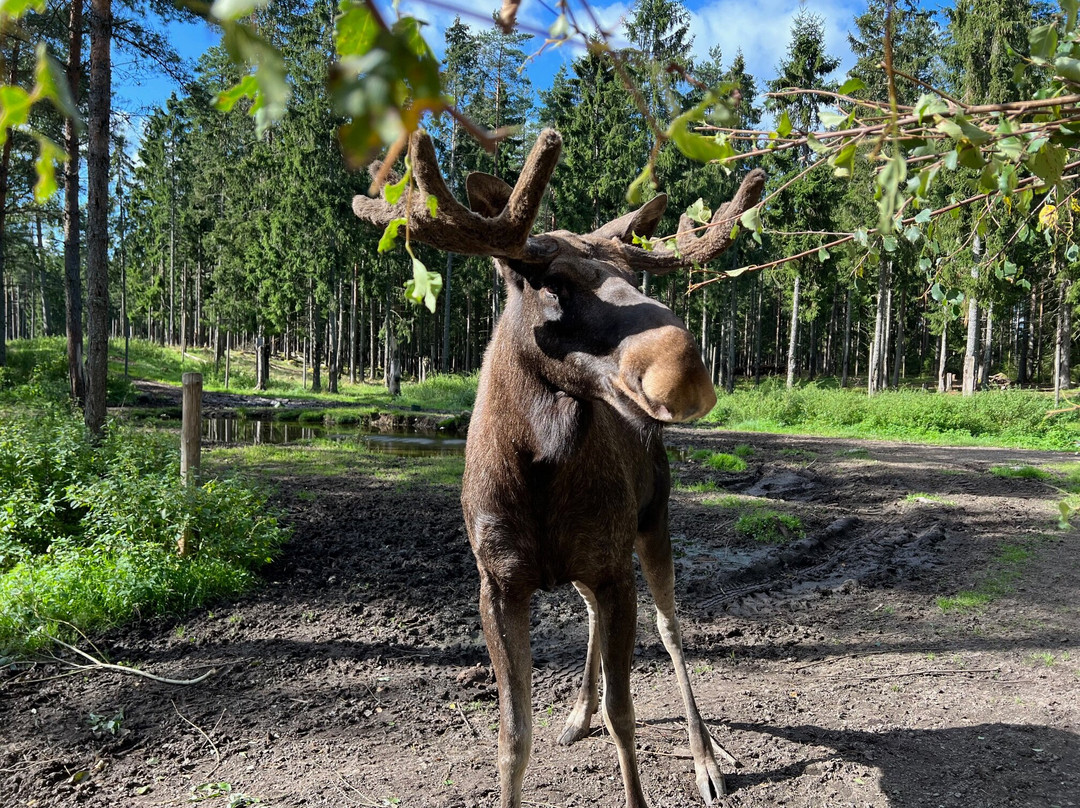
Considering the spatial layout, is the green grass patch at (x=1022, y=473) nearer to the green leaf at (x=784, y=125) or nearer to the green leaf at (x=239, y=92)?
the green leaf at (x=784, y=125)

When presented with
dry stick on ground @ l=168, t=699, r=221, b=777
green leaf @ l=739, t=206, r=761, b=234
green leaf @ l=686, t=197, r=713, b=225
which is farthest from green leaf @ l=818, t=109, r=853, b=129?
dry stick on ground @ l=168, t=699, r=221, b=777

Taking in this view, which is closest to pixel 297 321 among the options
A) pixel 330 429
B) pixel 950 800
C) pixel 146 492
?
pixel 330 429

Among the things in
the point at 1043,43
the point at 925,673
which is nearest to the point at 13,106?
the point at 1043,43

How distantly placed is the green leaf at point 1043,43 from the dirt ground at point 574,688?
11.3 feet

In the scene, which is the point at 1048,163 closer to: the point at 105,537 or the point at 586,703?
the point at 586,703

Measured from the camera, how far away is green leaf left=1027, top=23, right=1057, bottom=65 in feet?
5.11

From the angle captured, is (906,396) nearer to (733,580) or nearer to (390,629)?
(733,580)

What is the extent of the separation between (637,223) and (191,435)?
5999 millimetres

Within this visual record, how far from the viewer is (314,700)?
4754mm

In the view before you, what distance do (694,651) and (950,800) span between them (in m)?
2.23

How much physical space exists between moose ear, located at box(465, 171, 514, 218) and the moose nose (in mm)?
841

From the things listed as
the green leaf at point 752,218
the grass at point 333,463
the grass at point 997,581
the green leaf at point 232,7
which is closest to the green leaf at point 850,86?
the green leaf at point 752,218

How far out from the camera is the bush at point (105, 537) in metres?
5.82

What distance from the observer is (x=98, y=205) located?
375 inches
